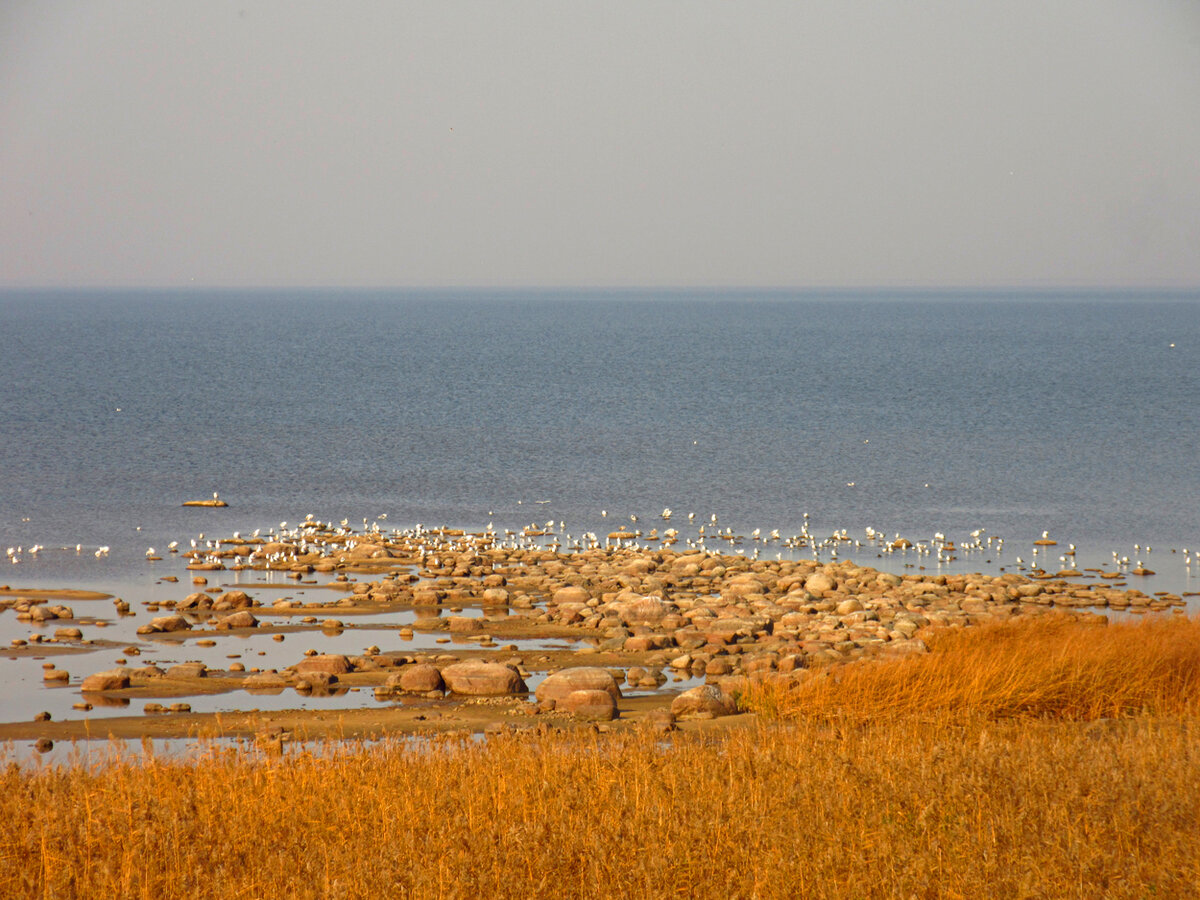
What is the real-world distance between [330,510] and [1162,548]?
30.3m

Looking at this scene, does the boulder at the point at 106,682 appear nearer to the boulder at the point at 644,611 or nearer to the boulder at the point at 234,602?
the boulder at the point at 234,602

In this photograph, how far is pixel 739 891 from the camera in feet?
26.1

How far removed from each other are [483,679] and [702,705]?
4.83 m

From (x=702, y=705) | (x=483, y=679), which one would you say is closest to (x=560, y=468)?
(x=483, y=679)

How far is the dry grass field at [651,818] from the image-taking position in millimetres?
7895

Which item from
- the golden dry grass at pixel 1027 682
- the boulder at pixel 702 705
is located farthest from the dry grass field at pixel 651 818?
the boulder at pixel 702 705

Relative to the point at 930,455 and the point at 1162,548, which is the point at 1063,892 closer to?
the point at 1162,548

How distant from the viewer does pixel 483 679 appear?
21.4m

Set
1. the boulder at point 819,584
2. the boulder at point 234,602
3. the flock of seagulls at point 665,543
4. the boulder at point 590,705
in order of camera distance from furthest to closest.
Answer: the flock of seagulls at point 665,543 < the boulder at point 819,584 < the boulder at point 234,602 < the boulder at point 590,705

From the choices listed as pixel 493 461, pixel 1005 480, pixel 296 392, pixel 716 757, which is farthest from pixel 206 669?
pixel 296 392

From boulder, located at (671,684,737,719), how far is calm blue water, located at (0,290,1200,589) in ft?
69.3

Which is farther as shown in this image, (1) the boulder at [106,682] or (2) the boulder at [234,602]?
(2) the boulder at [234,602]

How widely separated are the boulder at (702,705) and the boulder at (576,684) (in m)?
1.55

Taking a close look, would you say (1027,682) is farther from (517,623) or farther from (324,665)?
(517,623)
